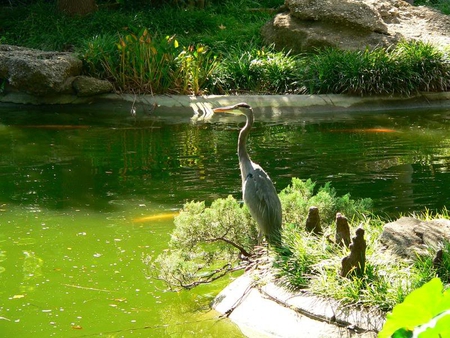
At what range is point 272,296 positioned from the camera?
5172mm

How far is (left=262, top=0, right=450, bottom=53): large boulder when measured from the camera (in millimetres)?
16938

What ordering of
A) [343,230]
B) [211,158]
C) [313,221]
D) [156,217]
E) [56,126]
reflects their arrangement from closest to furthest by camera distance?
[343,230] → [313,221] → [156,217] → [211,158] → [56,126]

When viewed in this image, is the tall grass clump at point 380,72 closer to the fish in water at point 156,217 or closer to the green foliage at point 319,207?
the fish in water at point 156,217

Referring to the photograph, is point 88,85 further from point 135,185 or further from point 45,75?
point 135,185

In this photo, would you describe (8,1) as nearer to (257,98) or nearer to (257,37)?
(257,37)

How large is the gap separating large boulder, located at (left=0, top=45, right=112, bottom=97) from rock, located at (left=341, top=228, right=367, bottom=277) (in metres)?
10.6

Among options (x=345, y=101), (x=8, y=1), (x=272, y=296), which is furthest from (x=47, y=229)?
(x=8, y=1)

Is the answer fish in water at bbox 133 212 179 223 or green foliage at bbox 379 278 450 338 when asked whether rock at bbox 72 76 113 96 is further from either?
green foliage at bbox 379 278 450 338

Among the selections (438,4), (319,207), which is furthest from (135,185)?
(438,4)

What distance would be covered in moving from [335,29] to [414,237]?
12.7m

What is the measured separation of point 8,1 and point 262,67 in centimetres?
947

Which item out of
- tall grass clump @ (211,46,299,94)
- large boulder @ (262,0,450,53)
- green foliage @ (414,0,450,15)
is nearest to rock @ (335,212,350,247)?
tall grass clump @ (211,46,299,94)

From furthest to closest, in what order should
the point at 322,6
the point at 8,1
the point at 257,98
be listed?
the point at 8,1
the point at 322,6
the point at 257,98

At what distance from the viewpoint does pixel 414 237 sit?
5.20 m
